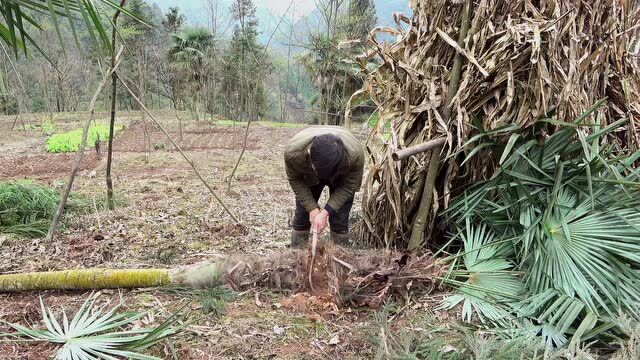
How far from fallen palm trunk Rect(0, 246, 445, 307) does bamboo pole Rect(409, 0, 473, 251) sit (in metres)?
0.29

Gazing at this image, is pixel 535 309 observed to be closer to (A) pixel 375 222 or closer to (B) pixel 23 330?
(A) pixel 375 222

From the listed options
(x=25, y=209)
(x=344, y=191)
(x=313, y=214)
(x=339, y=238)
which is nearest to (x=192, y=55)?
(x=25, y=209)

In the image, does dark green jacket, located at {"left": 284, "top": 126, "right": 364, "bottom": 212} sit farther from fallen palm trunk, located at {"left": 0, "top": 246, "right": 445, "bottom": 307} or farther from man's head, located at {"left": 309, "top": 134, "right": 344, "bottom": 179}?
fallen palm trunk, located at {"left": 0, "top": 246, "right": 445, "bottom": 307}

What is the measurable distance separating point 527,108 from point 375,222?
55.3 inches

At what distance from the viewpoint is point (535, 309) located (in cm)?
235

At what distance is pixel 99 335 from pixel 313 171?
66.8 inches

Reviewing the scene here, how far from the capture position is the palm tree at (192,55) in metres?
26.5

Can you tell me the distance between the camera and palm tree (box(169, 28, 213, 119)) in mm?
26491

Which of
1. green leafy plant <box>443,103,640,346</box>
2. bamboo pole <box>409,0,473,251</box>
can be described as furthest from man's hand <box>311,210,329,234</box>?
green leafy plant <box>443,103,640,346</box>

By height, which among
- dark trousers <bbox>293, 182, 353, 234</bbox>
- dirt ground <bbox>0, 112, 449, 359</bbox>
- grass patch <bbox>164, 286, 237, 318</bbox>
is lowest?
dirt ground <bbox>0, 112, 449, 359</bbox>

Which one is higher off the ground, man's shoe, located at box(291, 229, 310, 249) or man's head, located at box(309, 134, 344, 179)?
man's head, located at box(309, 134, 344, 179)

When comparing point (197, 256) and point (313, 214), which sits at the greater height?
point (313, 214)

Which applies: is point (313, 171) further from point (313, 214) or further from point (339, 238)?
point (339, 238)

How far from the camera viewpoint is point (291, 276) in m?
2.93
